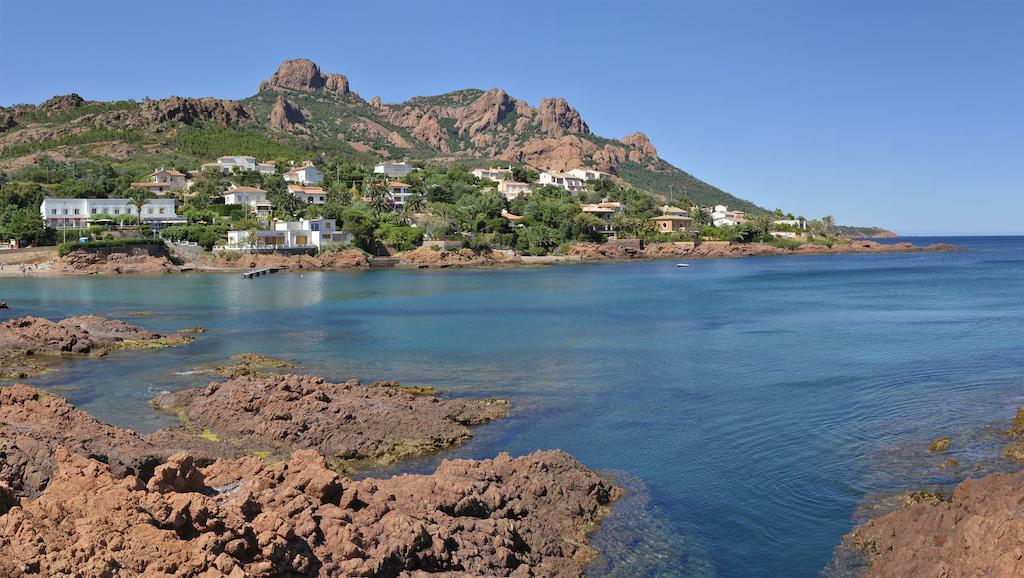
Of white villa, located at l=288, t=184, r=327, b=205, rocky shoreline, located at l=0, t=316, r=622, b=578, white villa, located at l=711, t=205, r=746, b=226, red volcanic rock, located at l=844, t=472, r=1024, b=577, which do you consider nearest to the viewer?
rocky shoreline, located at l=0, t=316, r=622, b=578

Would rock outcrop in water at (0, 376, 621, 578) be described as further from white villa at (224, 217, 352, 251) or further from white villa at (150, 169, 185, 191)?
white villa at (150, 169, 185, 191)

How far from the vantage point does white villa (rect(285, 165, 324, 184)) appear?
4636 inches

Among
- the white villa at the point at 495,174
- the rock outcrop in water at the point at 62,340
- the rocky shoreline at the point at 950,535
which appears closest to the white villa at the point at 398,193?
the white villa at the point at 495,174

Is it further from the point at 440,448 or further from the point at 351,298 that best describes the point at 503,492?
the point at 351,298

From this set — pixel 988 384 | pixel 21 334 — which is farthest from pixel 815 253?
pixel 21 334

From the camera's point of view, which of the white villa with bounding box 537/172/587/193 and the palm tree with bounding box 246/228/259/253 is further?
the white villa with bounding box 537/172/587/193

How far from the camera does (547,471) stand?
43.6ft

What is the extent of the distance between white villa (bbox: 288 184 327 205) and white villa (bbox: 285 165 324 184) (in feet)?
23.7

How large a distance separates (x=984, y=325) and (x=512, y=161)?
542 ft

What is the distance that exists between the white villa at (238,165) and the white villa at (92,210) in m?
27.3

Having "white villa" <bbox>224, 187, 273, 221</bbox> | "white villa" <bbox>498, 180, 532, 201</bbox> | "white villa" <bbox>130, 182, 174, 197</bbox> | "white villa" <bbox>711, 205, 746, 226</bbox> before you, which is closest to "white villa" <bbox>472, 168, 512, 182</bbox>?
"white villa" <bbox>498, 180, 532, 201</bbox>

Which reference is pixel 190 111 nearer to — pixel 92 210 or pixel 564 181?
pixel 92 210

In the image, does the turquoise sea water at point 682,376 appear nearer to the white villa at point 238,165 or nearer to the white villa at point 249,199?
the white villa at point 249,199

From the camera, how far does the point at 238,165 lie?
400ft
